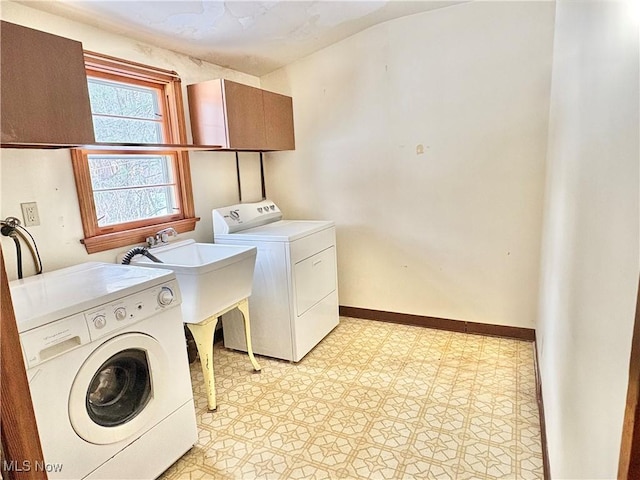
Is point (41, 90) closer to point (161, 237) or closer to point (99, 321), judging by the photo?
point (99, 321)

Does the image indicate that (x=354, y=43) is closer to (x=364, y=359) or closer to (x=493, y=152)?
(x=493, y=152)

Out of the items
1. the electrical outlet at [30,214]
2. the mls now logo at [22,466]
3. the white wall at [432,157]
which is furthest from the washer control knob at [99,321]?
the white wall at [432,157]

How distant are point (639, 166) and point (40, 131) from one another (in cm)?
194

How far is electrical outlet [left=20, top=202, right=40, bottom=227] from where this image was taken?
1.83m

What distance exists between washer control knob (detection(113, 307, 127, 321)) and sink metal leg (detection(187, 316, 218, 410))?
609 mm

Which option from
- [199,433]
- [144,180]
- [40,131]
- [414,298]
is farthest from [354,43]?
[199,433]

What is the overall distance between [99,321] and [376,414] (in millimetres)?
1463

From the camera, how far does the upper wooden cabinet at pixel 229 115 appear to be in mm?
2578

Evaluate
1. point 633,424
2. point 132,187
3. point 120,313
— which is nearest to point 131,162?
point 132,187

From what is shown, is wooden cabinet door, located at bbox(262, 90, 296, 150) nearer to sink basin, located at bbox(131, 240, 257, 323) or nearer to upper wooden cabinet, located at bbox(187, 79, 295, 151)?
upper wooden cabinet, located at bbox(187, 79, 295, 151)

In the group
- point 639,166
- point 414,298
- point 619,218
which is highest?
point 639,166

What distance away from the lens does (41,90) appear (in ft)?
5.14

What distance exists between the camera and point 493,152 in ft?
8.78

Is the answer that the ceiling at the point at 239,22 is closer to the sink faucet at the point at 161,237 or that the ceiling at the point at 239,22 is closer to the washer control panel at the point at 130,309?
the sink faucet at the point at 161,237
